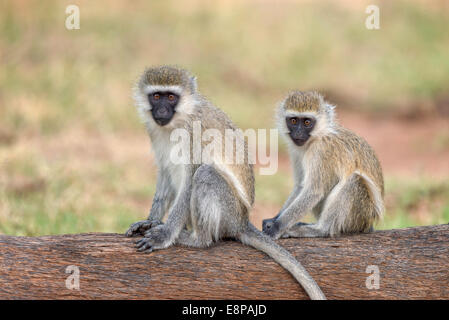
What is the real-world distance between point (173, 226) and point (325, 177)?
4.99 ft

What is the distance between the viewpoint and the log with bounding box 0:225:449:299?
4.32 m

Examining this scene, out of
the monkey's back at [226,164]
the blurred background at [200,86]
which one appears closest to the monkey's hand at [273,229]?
the monkey's back at [226,164]

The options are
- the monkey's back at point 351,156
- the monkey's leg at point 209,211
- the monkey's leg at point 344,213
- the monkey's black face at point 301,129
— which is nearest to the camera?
the monkey's leg at point 209,211

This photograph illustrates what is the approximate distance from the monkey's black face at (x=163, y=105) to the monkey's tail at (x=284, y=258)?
1127 millimetres

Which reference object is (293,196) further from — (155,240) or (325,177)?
(155,240)

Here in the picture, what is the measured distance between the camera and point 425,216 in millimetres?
8578

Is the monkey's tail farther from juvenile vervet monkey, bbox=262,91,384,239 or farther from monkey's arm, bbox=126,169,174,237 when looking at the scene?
monkey's arm, bbox=126,169,174,237

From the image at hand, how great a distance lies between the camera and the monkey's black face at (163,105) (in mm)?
5020

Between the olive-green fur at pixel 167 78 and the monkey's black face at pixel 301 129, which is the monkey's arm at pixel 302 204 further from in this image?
the olive-green fur at pixel 167 78

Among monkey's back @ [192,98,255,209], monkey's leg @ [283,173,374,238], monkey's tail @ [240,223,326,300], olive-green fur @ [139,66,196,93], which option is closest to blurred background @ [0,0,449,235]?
monkey's leg @ [283,173,374,238]

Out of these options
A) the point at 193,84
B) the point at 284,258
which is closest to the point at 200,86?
the point at 193,84

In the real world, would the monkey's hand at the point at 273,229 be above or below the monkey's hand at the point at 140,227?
below

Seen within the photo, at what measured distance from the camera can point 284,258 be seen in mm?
4504
